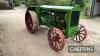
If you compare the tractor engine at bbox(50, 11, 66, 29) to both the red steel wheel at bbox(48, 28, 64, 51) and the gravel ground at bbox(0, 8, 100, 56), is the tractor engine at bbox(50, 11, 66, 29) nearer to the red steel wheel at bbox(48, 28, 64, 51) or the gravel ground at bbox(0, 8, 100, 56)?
the red steel wheel at bbox(48, 28, 64, 51)

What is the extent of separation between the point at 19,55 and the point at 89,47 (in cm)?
277

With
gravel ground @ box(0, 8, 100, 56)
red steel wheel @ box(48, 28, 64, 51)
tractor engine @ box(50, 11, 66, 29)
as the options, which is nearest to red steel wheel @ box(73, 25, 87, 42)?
gravel ground @ box(0, 8, 100, 56)

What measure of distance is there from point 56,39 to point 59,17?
0.97 metres

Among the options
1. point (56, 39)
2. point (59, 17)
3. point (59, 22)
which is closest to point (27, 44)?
point (56, 39)

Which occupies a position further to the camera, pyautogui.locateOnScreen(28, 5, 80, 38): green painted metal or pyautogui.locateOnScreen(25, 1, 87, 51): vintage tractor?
pyautogui.locateOnScreen(28, 5, 80, 38): green painted metal

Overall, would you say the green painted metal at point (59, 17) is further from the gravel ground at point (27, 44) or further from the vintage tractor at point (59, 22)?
the gravel ground at point (27, 44)

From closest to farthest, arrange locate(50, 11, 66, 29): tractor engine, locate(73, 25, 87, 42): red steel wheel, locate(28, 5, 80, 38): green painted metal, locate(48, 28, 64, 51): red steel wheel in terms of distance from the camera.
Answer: locate(48, 28, 64, 51): red steel wheel, locate(28, 5, 80, 38): green painted metal, locate(50, 11, 66, 29): tractor engine, locate(73, 25, 87, 42): red steel wheel

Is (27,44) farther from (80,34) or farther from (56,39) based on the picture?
(80,34)

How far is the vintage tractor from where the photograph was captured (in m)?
5.71

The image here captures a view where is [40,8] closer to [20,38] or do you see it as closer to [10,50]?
[20,38]

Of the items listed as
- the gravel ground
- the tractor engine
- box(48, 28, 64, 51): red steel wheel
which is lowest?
the gravel ground

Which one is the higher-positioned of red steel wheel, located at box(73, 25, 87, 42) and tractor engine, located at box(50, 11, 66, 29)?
tractor engine, located at box(50, 11, 66, 29)

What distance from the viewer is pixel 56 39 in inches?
226

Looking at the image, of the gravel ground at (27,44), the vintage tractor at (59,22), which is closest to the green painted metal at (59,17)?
the vintage tractor at (59,22)
